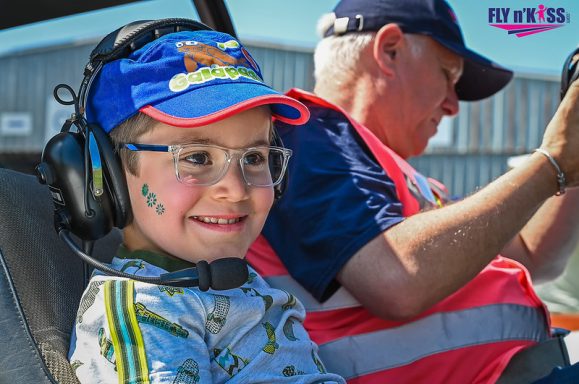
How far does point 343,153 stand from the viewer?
173cm

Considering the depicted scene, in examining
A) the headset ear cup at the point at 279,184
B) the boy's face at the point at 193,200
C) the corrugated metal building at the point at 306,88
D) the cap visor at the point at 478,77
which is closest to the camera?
the boy's face at the point at 193,200

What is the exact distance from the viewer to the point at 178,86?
1.25 m

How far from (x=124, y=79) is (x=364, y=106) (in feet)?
2.97

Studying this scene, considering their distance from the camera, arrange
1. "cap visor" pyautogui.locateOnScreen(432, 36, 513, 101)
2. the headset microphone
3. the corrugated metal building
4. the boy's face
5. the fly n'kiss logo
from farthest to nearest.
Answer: the corrugated metal building
"cap visor" pyautogui.locateOnScreen(432, 36, 513, 101)
the fly n'kiss logo
the boy's face
the headset microphone

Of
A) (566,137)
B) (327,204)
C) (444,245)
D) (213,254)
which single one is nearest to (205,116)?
(213,254)

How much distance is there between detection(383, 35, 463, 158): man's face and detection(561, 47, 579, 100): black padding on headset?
45 centimetres

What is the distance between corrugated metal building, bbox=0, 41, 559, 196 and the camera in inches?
470

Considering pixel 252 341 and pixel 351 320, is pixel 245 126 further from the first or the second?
pixel 351 320

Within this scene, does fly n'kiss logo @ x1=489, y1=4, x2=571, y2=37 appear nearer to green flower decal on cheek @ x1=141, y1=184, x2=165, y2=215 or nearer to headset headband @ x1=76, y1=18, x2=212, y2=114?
headset headband @ x1=76, y1=18, x2=212, y2=114

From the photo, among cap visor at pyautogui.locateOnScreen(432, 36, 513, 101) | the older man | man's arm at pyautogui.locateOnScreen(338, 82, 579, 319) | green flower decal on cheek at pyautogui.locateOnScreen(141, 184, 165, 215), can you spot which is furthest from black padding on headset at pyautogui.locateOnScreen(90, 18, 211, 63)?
cap visor at pyautogui.locateOnScreen(432, 36, 513, 101)

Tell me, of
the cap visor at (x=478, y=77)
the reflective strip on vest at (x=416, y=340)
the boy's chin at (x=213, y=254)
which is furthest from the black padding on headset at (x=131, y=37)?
the cap visor at (x=478, y=77)

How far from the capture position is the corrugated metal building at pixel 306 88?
11.9 m

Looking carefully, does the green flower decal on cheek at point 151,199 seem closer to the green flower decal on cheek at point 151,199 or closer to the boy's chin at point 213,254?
the green flower decal on cheek at point 151,199

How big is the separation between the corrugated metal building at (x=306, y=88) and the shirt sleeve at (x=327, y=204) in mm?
7254
